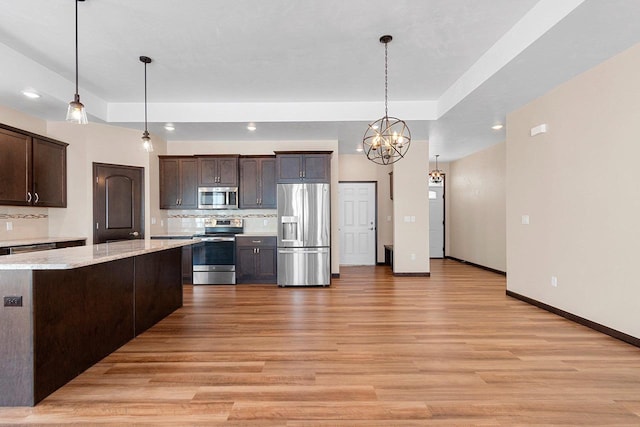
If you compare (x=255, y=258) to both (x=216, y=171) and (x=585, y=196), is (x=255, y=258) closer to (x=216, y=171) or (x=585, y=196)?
(x=216, y=171)

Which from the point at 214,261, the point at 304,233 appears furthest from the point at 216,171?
the point at 304,233

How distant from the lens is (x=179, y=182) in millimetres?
5945

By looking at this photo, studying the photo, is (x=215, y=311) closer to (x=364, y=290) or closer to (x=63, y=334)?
(x=63, y=334)

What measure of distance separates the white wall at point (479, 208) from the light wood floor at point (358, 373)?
2.89 metres

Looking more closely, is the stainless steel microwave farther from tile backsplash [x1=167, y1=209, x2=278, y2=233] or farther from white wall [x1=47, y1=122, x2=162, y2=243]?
white wall [x1=47, y1=122, x2=162, y2=243]

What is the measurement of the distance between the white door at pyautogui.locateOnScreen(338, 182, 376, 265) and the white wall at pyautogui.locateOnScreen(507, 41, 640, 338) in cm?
345

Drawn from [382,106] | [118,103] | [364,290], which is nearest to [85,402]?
[364,290]

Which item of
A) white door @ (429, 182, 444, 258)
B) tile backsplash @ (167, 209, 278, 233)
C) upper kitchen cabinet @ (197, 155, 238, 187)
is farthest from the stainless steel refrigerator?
white door @ (429, 182, 444, 258)

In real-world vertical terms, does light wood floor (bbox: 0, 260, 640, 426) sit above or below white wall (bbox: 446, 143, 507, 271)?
below

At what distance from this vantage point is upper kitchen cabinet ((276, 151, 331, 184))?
215 inches

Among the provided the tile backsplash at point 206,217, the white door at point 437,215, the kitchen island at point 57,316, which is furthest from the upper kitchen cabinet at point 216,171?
the white door at point 437,215

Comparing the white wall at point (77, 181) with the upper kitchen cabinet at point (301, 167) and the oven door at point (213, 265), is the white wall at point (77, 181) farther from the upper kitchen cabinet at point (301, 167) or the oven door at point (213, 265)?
the upper kitchen cabinet at point (301, 167)

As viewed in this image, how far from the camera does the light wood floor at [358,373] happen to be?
1929 millimetres

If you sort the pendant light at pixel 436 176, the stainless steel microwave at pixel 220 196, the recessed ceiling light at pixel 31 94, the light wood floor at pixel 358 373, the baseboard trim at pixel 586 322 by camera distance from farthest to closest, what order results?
the pendant light at pixel 436 176 → the stainless steel microwave at pixel 220 196 → the recessed ceiling light at pixel 31 94 → the baseboard trim at pixel 586 322 → the light wood floor at pixel 358 373
